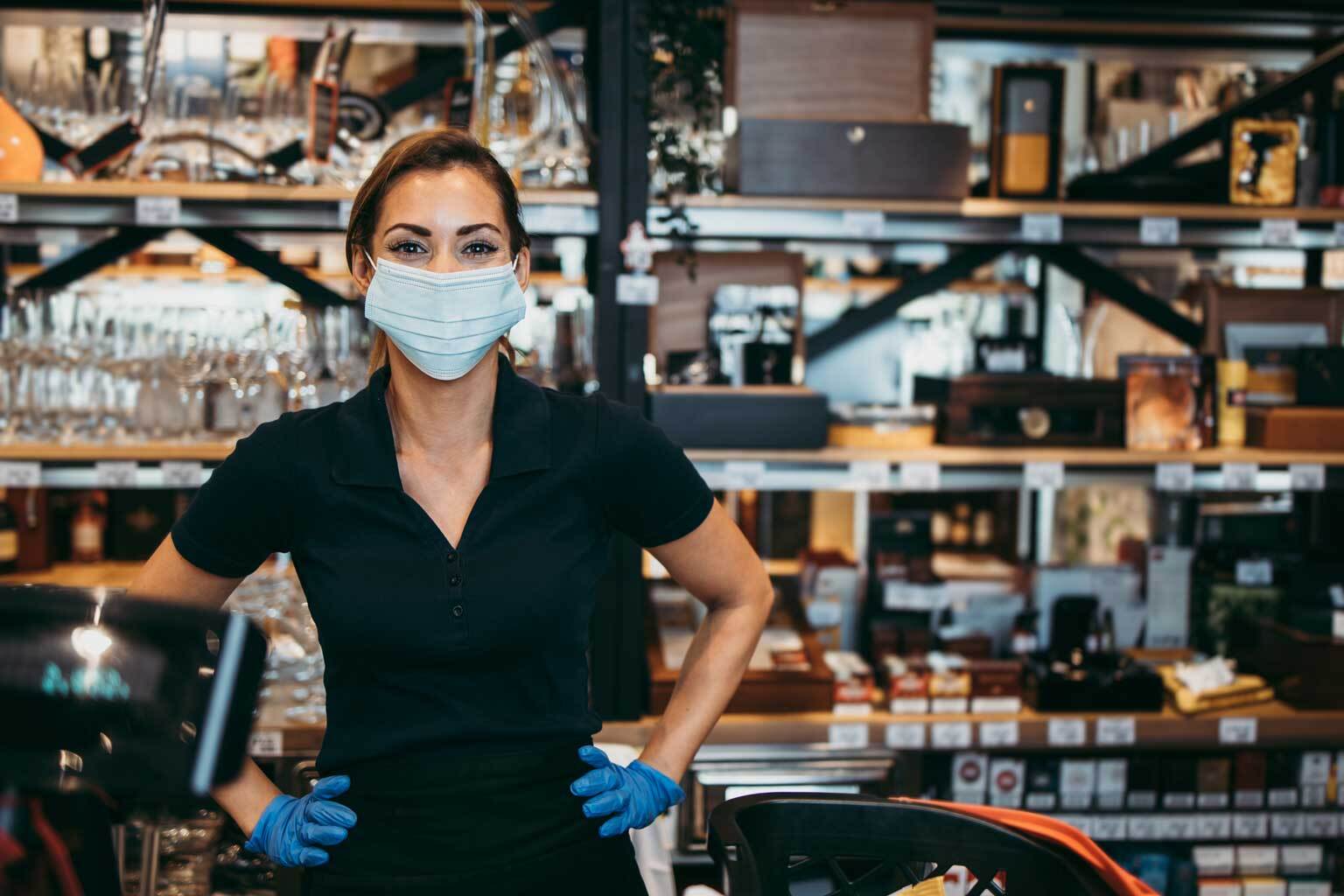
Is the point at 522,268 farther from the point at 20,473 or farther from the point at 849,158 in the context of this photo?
the point at 20,473

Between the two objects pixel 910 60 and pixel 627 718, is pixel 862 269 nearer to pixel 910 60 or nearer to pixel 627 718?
pixel 910 60

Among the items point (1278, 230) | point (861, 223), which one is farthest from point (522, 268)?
point (1278, 230)

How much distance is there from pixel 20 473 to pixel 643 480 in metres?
1.58

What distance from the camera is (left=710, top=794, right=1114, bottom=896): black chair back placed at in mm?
1358

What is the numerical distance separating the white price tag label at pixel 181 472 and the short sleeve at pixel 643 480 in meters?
1.25

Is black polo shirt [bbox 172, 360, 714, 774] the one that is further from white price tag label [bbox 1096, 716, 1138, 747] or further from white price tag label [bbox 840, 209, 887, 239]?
white price tag label [bbox 1096, 716, 1138, 747]

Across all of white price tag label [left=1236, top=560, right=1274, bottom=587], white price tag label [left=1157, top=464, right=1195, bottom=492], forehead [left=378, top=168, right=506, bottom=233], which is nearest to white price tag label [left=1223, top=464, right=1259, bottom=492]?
white price tag label [left=1157, top=464, right=1195, bottom=492]

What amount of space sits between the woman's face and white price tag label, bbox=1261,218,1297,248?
79.5 inches

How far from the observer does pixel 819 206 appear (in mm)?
2627

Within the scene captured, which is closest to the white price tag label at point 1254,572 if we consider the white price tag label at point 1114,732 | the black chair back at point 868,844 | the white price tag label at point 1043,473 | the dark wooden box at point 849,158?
the white price tag label at point 1114,732

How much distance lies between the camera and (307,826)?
57.7 inches

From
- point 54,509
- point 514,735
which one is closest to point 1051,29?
point 514,735

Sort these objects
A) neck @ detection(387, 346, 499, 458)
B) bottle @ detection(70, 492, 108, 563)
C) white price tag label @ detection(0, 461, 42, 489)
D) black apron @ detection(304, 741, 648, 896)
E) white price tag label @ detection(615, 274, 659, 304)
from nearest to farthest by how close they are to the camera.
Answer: black apron @ detection(304, 741, 648, 896) → neck @ detection(387, 346, 499, 458) → white price tag label @ detection(0, 461, 42, 489) → white price tag label @ detection(615, 274, 659, 304) → bottle @ detection(70, 492, 108, 563)

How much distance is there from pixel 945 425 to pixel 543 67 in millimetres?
1255
